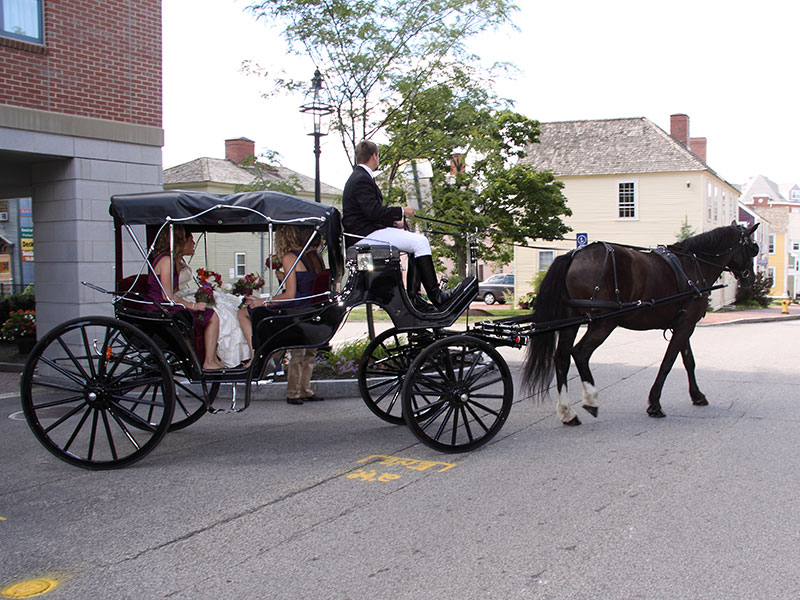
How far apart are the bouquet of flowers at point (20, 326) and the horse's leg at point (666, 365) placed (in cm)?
1039

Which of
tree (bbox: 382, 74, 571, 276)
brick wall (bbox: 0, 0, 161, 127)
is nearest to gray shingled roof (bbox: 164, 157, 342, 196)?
tree (bbox: 382, 74, 571, 276)

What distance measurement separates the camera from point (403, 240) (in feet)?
21.1

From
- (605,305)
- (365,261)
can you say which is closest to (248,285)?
(365,261)

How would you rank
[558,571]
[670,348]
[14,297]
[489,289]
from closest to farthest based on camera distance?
[558,571]
[670,348]
[14,297]
[489,289]

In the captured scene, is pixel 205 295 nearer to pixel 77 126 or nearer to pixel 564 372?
pixel 564 372

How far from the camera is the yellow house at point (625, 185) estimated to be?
35.3 meters

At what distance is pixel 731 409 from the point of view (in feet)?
26.0

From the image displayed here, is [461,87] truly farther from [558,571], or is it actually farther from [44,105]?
[558,571]

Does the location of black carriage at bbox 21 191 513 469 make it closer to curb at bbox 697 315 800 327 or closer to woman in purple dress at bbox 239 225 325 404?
woman in purple dress at bbox 239 225 325 404

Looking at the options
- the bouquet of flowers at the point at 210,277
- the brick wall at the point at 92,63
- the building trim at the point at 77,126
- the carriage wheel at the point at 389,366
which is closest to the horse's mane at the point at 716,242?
the carriage wheel at the point at 389,366

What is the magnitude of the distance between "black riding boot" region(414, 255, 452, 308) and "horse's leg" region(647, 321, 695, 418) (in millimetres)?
2567

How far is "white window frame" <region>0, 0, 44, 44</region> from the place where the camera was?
973 centimetres

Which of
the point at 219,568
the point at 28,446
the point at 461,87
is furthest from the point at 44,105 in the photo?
the point at 219,568

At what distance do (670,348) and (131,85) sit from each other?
839 cm
